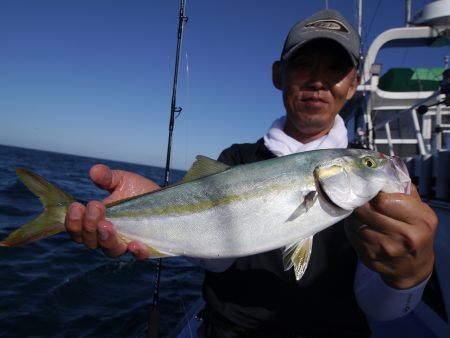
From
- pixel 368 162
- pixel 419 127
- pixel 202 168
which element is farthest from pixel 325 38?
pixel 419 127

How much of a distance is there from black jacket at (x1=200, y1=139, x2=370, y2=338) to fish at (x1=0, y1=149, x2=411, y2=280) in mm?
624

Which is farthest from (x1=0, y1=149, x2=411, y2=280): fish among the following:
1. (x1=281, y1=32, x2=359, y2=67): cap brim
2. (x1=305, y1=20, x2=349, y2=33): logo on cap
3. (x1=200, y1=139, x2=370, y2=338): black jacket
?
(x1=305, y1=20, x2=349, y2=33): logo on cap

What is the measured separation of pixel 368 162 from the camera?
7.54 ft

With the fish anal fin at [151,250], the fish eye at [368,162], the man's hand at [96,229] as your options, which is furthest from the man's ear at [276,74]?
the fish anal fin at [151,250]

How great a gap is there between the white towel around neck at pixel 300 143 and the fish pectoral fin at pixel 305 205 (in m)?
0.97

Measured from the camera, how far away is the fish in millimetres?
2209

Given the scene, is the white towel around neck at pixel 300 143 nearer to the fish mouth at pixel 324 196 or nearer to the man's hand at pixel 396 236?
the fish mouth at pixel 324 196

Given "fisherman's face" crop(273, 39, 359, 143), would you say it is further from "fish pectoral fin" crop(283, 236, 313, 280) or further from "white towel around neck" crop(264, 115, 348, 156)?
"fish pectoral fin" crop(283, 236, 313, 280)

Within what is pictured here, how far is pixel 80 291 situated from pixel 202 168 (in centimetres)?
587

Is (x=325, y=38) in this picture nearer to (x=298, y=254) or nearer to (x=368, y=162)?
(x=368, y=162)

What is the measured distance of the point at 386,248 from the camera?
77.2 inches

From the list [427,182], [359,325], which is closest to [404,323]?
[427,182]

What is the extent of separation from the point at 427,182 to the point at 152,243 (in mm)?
5287

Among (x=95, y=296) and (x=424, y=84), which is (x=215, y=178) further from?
(x=424, y=84)
